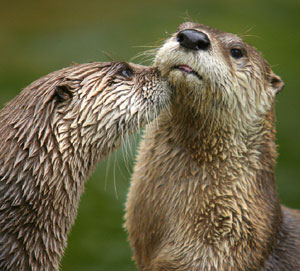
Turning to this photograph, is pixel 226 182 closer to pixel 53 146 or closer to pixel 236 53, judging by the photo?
pixel 236 53

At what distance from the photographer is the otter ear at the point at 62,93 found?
2.99m

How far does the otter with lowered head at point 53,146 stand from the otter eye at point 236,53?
59 cm

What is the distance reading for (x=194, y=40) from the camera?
3.17m

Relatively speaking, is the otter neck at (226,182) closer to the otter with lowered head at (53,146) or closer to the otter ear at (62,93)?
the otter with lowered head at (53,146)

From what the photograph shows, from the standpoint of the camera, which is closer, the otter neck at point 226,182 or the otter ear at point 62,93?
the otter ear at point 62,93

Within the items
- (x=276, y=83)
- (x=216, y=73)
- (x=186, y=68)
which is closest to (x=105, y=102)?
(x=186, y=68)

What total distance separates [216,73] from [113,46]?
5224 mm

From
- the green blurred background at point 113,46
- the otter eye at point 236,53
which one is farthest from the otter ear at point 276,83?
the green blurred background at point 113,46

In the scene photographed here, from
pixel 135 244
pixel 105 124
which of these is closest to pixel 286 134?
pixel 135 244

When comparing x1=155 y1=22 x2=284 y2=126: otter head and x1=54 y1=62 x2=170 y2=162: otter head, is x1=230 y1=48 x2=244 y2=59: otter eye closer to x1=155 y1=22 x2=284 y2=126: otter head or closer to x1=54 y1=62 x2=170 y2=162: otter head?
x1=155 y1=22 x2=284 y2=126: otter head

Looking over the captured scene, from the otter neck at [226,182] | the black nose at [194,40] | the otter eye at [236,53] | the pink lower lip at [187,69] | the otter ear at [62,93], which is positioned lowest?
the otter neck at [226,182]

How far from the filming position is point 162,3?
9.82 m

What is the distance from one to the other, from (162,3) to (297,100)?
10.3ft

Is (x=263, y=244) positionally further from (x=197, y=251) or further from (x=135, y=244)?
(x=135, y=244)
